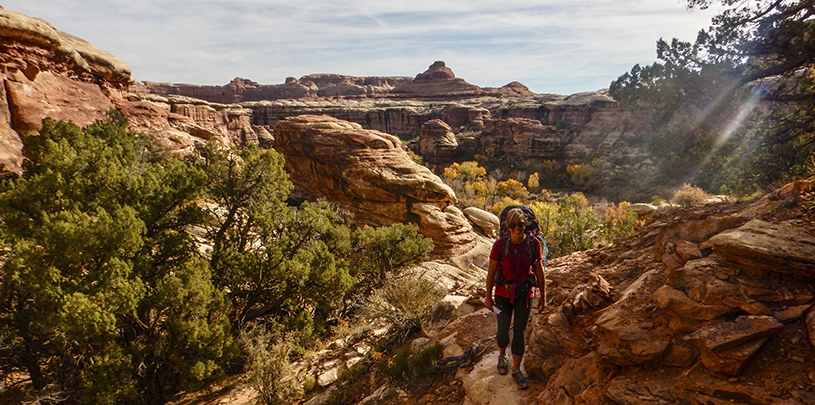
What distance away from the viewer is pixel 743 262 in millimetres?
3068

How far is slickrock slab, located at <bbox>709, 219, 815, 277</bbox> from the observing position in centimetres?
281

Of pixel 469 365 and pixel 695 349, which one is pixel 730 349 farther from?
pixel 469 365

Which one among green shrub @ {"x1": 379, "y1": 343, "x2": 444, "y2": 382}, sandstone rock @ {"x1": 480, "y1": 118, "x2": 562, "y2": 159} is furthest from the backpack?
sandstone rock @ {"x1": 480, "y1": 118, "x2": 562, "y2": 159}

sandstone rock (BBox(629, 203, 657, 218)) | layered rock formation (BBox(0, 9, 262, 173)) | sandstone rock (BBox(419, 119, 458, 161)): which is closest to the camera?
sandstone rock (BBox(629, 203, 657, 218))

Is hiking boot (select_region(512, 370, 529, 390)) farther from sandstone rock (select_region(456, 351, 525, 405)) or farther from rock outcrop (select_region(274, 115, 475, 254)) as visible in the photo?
rock outcrop (select_region(274, 115, 475, 254))

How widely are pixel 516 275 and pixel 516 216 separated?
2.00 ft

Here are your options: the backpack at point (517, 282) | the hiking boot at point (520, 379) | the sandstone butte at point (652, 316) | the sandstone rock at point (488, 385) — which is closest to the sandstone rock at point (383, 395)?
the sandstone butte at point (652, 316)

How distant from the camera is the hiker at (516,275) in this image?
11.6 ft

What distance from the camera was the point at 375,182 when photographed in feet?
69.1

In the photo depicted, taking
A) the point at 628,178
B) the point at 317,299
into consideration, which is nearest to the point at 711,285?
the point at 317,299

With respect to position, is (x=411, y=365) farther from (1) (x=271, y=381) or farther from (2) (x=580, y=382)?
(1) (x=271, y=381)

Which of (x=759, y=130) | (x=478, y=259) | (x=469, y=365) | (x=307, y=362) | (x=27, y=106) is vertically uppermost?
(x=27, y=106)

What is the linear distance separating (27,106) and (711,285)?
2537 centimetres

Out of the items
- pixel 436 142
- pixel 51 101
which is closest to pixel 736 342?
pixel 51 101
